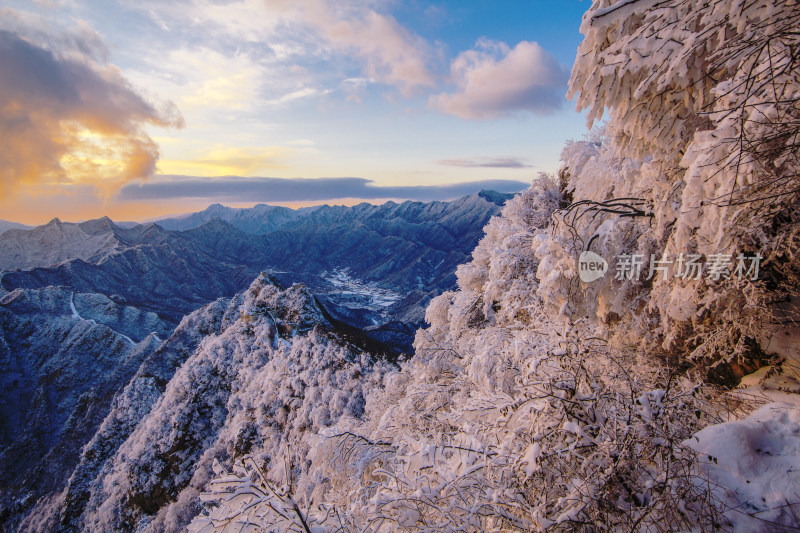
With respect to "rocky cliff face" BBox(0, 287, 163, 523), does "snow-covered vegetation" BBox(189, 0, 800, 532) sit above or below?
above

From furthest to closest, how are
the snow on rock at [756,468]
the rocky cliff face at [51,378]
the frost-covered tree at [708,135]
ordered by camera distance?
the rocky cliff face at [51,378]
the frost-covered tree at [708,135]
the snow on rock at [756,468]

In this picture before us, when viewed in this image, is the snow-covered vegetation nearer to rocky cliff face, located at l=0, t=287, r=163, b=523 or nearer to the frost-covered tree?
the frost-covered tree

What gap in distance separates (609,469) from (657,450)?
45 centimetres

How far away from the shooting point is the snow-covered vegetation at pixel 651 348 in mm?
2646

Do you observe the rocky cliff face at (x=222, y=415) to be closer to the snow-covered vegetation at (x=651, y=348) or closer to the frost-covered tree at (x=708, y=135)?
the snow-covered vegetation at (x=651, y=348)

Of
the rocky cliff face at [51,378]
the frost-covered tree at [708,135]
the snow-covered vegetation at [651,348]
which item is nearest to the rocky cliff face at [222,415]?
the rocky cliff face at [51,378]

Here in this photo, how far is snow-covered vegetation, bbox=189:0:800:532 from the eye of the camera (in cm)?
265

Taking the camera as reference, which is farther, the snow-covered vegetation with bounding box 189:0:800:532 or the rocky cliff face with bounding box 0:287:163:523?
the rocky cliff face with bounding box 0:287:163:523

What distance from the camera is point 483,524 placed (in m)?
2.95

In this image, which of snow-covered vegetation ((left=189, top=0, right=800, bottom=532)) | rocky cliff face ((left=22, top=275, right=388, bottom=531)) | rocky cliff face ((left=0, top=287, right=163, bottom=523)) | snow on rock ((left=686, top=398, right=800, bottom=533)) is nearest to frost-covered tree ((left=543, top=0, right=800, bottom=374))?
snow-covered vegetation ((left=189, top=0, right=800, bottom=532))

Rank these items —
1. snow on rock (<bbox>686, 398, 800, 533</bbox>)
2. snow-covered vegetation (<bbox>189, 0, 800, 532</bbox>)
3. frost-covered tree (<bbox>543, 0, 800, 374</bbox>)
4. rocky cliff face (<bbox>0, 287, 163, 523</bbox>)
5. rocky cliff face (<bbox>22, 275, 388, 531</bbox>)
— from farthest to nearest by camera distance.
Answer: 1. rocky cliff face (<bbox>0, 287, 163, 523</bbox>)
2. rocky cliff face (<bbox>22, 275, 388, 531</bbox>)
3. frost-covered tree (<bbox>543, 0, 800, 374</bbox>)
4. snow-covered vegetation (<bbox>189, 0, 800, 532</bbox>)
5. snow on rock (<bbox>686, 398, 800, 533</bbox>)

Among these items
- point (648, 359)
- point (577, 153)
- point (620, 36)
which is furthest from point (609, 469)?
point (577, 153)

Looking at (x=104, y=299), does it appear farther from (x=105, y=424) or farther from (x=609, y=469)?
(x=609, y=469)

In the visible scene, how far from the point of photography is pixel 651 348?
18.1 ft
